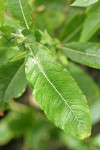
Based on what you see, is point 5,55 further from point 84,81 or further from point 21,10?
point 84,81

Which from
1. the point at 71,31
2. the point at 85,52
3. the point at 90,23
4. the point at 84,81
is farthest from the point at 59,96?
the point at 84,81

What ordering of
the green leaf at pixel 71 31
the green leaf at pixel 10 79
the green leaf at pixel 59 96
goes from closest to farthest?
the green leaf at pixel 59 96
the green leaf at pixel 10 79
the green leaf at pixel 71 31

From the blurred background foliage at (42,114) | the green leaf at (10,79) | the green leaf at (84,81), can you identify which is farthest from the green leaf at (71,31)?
the green leaf at (10,79)

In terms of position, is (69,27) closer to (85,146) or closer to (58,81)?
(58,81)

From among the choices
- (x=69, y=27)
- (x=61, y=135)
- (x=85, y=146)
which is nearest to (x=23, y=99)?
(x=61, y=135)

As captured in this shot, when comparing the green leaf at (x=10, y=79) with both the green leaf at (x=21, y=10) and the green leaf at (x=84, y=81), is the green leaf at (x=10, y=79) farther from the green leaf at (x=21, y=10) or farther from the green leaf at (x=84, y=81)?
the green leaf at (x=84, y=81)

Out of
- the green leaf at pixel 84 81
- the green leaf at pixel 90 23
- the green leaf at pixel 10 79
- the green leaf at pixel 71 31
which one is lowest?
the green leaf at pixel 84 81

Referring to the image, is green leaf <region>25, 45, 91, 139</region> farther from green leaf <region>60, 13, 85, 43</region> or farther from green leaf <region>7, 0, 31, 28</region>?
green leaf <region>60, 13, 85, 43</region>
